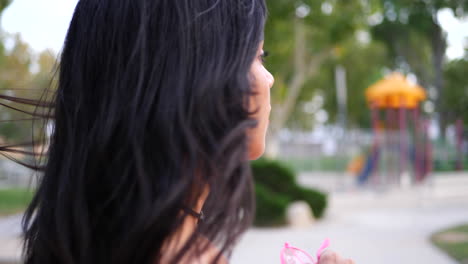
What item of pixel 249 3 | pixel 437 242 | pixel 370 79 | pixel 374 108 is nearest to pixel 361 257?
pixel 437 242

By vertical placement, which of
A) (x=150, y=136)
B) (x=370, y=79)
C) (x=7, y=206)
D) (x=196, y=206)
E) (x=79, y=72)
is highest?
(x=370, y=79)

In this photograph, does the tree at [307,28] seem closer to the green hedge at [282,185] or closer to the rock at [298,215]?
the green hedge at [282,185]

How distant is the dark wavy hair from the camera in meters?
0.74

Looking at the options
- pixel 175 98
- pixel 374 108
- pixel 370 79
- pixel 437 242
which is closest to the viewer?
pixel 175 98

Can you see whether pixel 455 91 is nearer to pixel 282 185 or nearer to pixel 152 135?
pixel 282 185

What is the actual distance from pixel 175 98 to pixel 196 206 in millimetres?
178

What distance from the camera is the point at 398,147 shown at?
43.2 feet

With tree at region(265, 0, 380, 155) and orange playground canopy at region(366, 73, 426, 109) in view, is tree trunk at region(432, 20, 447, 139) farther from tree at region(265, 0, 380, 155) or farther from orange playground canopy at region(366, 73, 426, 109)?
tree at region(265, 0, 380, 155)

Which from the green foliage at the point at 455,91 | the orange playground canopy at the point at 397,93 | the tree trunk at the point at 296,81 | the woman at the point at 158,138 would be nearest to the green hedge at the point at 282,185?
the tree trunk at the point at 296,81

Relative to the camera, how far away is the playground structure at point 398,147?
42.8 feet

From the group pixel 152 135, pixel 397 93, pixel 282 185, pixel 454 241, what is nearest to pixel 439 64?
pixel 397 93

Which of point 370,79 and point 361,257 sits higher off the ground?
point 370,79

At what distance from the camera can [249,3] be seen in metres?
0.90

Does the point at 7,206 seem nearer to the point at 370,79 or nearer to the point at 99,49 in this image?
the point at 99,49
